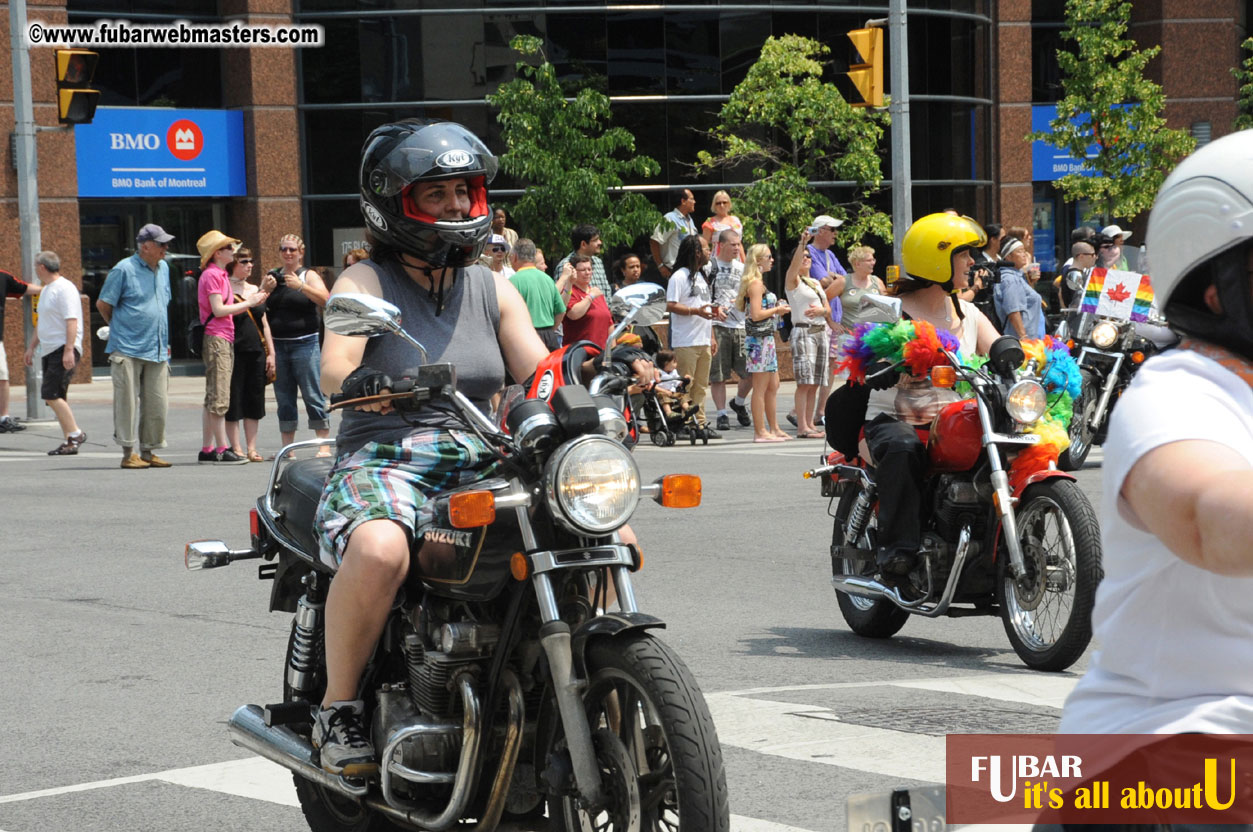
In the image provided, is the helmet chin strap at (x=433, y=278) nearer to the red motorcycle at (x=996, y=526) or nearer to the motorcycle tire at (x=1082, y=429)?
the red motorcycle at (x=996, y=526)

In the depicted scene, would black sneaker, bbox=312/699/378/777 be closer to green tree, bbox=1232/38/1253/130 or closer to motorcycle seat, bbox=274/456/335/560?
motorcycle seat, bbox=274/456/335/560

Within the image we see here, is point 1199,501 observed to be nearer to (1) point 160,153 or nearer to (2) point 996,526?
(2) point 996,526

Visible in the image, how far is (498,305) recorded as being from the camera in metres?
5.01

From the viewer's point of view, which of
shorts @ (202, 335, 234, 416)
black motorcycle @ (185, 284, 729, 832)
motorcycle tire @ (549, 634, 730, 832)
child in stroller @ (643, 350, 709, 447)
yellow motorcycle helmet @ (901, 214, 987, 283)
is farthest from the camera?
child in stroller @ (643, 350, 709, 447)

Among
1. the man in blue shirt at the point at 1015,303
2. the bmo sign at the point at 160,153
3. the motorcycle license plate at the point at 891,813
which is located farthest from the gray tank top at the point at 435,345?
the bmo sign at the point at 160,153

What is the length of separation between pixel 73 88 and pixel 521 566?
16510 millimetres

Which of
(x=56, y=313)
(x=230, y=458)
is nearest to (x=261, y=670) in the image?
(x=230, y=458)

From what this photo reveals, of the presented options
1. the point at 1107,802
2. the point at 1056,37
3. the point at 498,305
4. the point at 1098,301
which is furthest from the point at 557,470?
the point at 1056,37

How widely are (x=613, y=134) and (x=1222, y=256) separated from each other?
23.8m

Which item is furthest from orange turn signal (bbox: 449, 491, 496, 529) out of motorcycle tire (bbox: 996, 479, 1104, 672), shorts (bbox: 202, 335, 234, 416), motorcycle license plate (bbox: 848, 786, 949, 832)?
shorts (bbox: 202, 335, 234, 416)

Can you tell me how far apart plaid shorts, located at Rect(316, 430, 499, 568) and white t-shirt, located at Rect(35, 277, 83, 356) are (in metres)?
13.5

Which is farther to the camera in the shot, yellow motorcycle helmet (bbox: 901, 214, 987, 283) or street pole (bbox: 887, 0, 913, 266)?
street pole (bbox: 887, 0, 913, 266)

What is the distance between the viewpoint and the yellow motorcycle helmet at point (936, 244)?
24.4 feet

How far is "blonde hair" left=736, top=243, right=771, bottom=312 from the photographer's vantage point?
17297 mm
